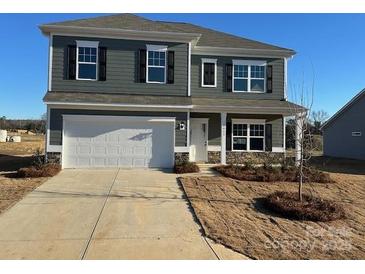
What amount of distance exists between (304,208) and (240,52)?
1224 centimetres

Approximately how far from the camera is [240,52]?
19.9 meters

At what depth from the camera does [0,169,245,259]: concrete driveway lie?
6.48 meters

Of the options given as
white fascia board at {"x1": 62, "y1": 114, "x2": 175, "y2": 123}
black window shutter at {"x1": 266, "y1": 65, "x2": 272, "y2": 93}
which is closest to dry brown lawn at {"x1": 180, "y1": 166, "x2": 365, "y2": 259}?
white fascia board at {"x1": 62, "y1": 114, "x2": 175, "y2": 123}

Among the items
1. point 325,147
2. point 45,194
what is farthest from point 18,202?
point 325,147

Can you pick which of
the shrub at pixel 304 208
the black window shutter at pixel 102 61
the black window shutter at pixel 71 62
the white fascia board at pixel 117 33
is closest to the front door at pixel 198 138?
the white fascia board at pixel 117 33

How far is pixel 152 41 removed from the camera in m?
17.5

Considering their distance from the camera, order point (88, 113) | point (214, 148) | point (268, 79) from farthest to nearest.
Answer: point (268, 79)
point (214, 148)
point (88, 113)

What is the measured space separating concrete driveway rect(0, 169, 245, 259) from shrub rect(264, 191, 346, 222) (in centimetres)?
230

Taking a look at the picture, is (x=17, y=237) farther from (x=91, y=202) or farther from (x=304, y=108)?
(x=304, y=108)

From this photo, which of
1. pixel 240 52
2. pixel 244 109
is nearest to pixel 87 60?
pixel 244 109

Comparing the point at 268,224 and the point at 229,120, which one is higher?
the point at 229,120

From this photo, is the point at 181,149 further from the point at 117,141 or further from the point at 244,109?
the point at 244,109

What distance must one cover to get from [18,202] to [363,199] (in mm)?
9894

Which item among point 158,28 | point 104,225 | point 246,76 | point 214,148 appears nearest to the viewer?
point 104,225
